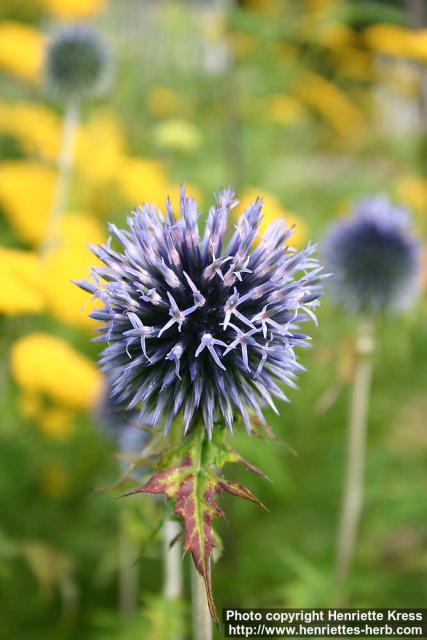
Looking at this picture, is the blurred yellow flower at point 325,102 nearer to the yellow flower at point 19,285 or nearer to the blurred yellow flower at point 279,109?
the blurred yellow flower at point 279,109

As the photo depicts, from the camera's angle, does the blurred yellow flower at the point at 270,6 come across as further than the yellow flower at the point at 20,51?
Yes

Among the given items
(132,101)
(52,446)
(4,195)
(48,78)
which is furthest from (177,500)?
(132,101)

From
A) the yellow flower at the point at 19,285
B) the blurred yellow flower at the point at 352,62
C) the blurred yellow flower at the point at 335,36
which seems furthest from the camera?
the blurred yellow flower at the point at 352,62

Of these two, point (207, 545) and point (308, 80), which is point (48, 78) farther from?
point (207, 545)

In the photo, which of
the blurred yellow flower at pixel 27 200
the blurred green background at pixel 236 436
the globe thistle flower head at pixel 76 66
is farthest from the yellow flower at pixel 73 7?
the blurred yellow flower at pixel 27 200

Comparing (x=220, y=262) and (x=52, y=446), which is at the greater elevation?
(x=52, y=446)

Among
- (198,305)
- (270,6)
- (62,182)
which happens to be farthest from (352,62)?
(198,305)

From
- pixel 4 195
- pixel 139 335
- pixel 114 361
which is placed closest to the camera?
pixel 139 335

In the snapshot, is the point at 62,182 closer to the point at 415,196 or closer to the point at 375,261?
the point at 375,261
